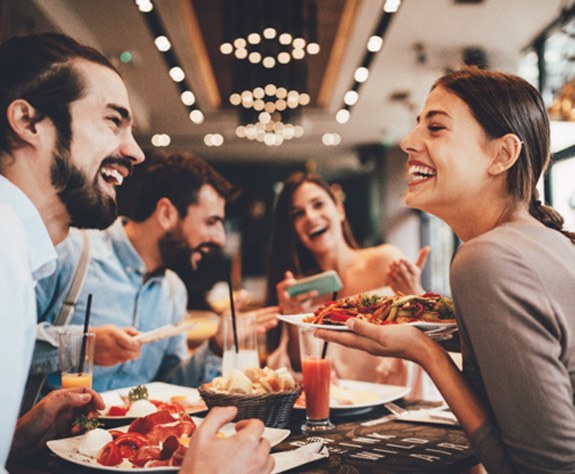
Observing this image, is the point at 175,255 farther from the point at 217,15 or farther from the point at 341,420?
the point at 217,15

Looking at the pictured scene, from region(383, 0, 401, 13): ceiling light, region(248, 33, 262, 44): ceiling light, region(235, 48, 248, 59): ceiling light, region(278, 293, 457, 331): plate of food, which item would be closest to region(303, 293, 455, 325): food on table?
region(278, 293, 457, 331): plate of food

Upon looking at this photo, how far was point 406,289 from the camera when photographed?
271 cm

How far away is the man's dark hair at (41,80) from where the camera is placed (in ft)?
4.95

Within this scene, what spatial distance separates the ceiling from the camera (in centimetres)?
515

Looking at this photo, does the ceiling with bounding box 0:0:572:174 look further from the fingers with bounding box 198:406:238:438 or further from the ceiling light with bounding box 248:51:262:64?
the fingers with bounding box 198:406:238:438

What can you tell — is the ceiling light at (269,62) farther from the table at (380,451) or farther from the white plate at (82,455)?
the white plate at (82,455)

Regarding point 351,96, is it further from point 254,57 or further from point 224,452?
point 224,452

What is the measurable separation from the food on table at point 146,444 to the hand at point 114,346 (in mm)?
655

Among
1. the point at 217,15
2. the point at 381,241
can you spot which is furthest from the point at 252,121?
the point at 381,241

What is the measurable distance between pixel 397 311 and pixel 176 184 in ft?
6.24

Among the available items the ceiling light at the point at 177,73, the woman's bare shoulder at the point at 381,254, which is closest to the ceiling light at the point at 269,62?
the ceiling light at the point at 177,73

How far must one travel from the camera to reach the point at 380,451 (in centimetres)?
158

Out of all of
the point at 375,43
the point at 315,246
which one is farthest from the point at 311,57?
the point at 315,246

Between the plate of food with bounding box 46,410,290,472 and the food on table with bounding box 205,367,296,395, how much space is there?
0.17m
